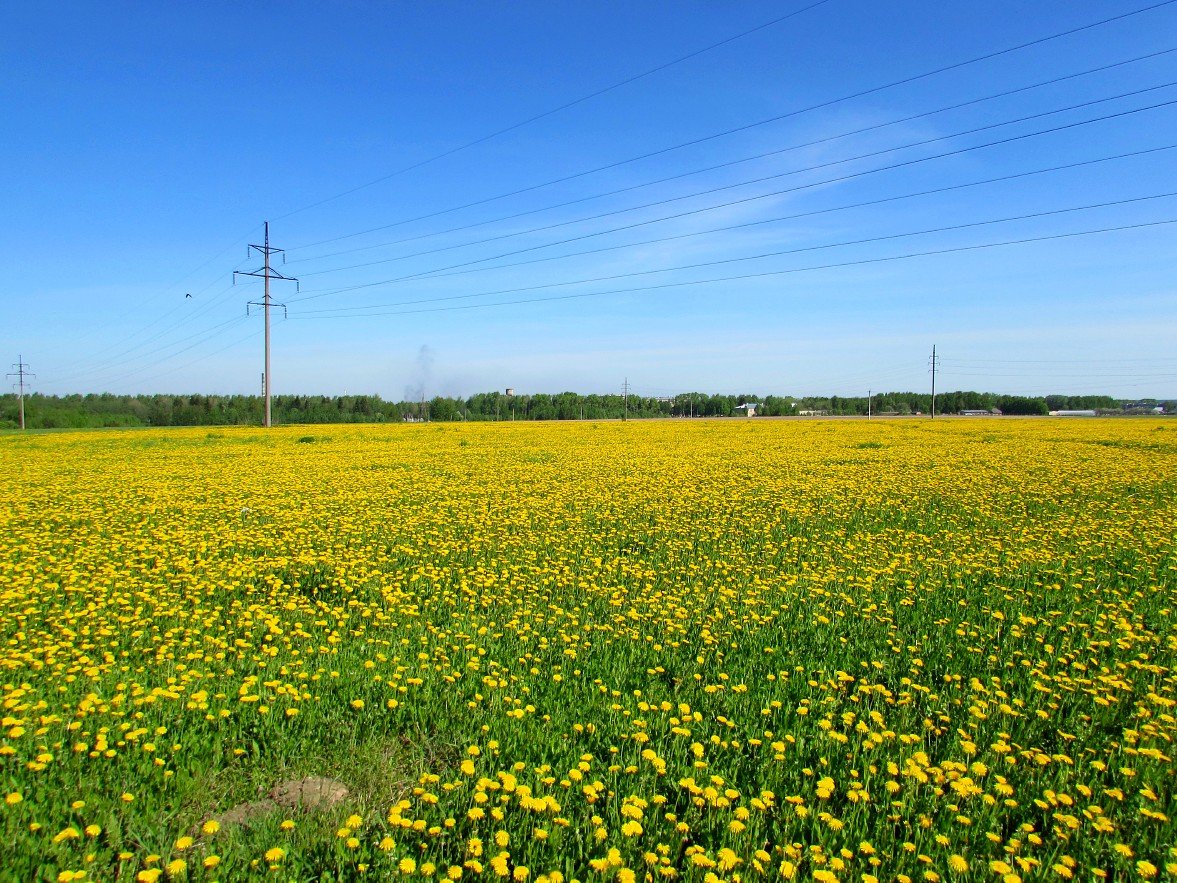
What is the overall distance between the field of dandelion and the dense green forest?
72266 millimetres

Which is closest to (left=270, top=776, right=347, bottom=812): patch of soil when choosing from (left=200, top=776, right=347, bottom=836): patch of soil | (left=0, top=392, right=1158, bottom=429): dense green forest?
(left=200, top=776, right=347, bottom=836): patch of soil

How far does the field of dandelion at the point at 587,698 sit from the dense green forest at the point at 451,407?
7227 centimetres

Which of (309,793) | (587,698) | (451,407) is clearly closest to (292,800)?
(309,793)

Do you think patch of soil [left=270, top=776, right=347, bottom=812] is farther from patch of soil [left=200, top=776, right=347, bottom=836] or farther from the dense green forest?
the dense green forest

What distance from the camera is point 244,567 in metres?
7.80

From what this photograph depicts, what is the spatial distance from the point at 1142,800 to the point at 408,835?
3837 mm

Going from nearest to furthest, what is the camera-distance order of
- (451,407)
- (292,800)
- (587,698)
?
(292,800), (587,698), (451,407)

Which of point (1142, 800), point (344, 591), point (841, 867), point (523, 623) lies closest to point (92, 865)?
point (841, 867)

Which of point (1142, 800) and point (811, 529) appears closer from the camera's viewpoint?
point (1142, 800)

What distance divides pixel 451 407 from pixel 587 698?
9663 centimetres

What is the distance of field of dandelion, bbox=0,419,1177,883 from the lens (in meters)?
3.19

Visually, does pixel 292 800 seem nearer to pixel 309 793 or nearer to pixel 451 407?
pixel 309 793

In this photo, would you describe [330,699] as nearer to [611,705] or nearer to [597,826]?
[611,705]

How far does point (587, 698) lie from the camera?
470 cm
